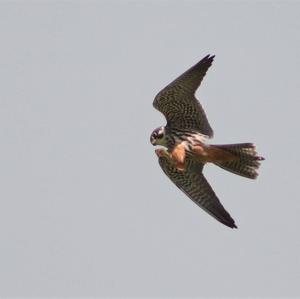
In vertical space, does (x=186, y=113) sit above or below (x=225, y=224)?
above

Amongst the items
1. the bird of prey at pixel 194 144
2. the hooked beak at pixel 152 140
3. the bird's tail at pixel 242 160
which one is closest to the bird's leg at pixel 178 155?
the bird of prey at pixel 194 144

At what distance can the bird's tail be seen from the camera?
1623 cm

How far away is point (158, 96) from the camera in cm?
1662

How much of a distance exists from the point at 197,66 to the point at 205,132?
4.08 ft

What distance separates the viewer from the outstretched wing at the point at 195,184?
16938 mm

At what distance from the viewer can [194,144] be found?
54.3 ft

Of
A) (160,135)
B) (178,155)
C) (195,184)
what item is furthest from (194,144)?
(195,184)

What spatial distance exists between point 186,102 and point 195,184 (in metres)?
1.57

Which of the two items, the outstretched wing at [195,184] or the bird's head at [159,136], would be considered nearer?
the bird's head at [159,136]

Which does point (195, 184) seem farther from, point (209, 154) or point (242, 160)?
point (242, 160)

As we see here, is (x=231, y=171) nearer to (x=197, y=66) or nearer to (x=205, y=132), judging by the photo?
(x=205, y=132)

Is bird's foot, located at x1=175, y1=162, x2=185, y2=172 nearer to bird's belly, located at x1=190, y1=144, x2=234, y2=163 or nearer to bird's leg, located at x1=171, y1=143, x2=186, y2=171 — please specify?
bird's leg, located at x1=171, y1=143, x2=186, y2=171

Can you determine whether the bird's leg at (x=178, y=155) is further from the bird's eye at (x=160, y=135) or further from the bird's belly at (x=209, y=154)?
the bird's eye at (x=160, y=135)

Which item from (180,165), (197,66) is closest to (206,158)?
(180,165)
